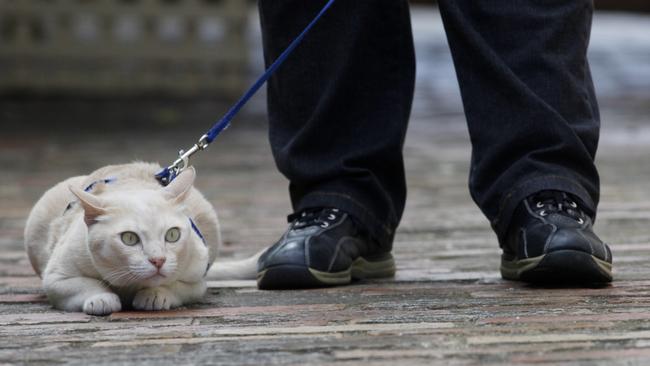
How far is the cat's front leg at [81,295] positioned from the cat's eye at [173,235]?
17 cm

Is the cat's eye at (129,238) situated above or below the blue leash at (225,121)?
below

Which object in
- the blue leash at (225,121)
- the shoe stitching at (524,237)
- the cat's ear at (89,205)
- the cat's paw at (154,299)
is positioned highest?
the blue leash at (225,121)

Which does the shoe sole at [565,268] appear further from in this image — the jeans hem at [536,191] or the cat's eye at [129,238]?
the cat's eye at [129,238]

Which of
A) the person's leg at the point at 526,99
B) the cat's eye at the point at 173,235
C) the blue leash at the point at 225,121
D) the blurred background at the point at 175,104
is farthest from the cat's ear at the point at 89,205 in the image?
the blurred background at the point at 175,104

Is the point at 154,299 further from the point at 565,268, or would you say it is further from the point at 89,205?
the point at 565,268

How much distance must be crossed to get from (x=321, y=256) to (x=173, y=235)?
0.43m

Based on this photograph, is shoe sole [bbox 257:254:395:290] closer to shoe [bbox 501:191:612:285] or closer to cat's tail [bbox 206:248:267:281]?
cat's tail [bbox 206:248:267:281]

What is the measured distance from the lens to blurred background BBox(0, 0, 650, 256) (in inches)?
193

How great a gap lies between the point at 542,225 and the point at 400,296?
332mm

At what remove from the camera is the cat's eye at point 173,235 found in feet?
7.38

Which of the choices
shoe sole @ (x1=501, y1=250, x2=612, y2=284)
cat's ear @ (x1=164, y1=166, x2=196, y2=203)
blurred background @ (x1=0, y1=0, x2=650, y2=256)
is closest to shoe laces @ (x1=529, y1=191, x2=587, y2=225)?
shoe sole @ (x1=501, y1=250, x2=612, y2=284)

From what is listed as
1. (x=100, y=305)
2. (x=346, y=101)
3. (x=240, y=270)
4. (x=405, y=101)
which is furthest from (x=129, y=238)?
(x=405, y=101)

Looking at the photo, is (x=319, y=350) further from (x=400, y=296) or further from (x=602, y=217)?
(x=602, y=217)

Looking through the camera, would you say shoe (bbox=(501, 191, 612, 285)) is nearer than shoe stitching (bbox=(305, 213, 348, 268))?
Yes
